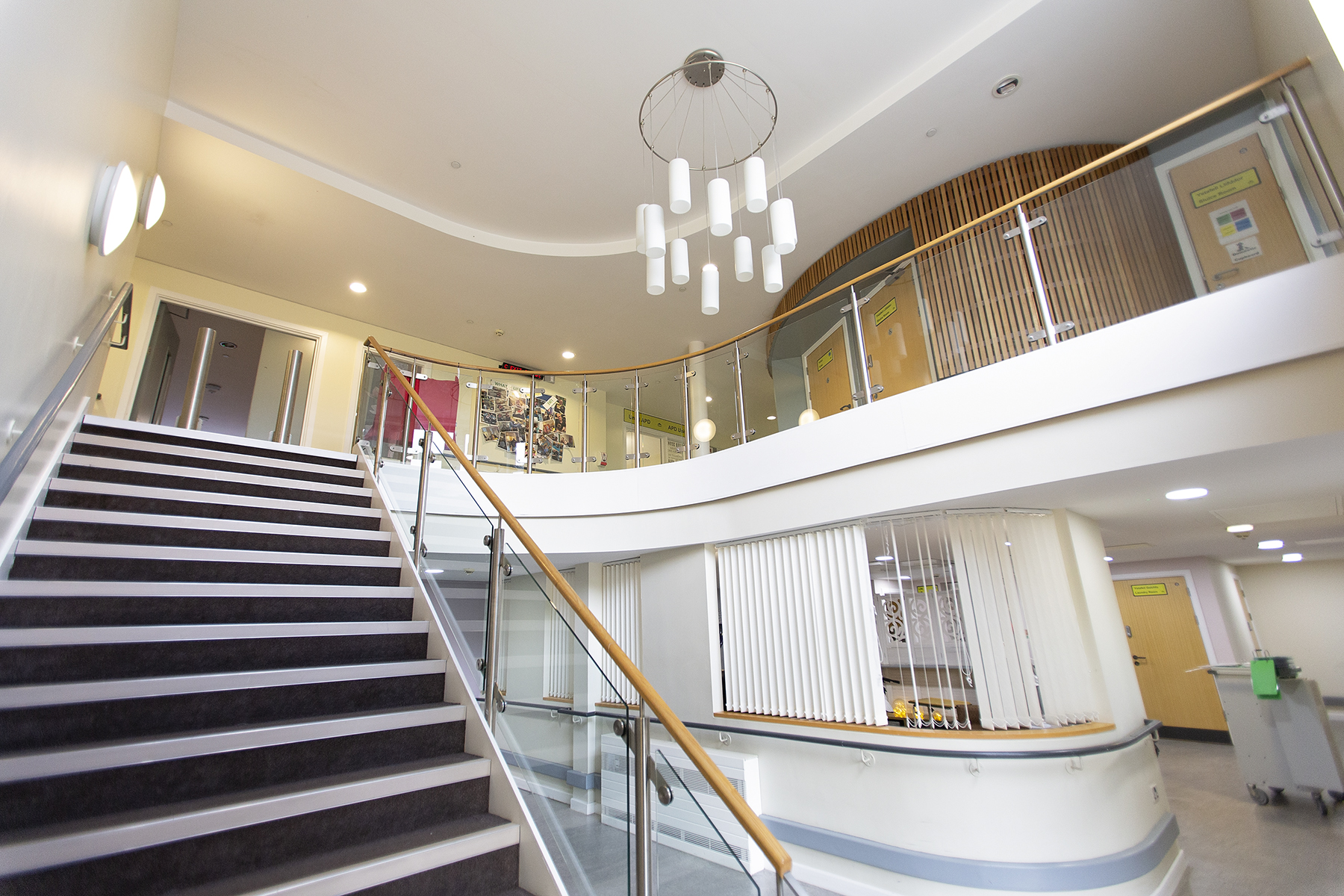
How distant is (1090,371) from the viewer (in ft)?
11.5

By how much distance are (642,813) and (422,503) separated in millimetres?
2208

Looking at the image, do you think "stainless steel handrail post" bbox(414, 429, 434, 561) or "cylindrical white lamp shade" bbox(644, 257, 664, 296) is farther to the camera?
"cylindrical white lamp shade" bbox(644, 257, 664, 296)

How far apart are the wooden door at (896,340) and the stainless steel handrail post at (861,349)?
0.10 ft

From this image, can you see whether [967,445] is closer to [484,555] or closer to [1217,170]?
[1217,170]

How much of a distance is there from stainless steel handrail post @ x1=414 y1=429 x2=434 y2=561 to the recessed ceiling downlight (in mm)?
5057

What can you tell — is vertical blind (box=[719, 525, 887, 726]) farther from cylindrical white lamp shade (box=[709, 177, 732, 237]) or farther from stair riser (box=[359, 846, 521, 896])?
stair riser (box=[359, 846, 521, 896])

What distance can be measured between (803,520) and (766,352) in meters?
1.75

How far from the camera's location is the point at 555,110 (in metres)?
5.87

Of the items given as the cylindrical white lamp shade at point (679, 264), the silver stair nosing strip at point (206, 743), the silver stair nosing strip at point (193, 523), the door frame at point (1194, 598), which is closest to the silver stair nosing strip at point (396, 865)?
the silver stair nosing strip at point (206, 743)

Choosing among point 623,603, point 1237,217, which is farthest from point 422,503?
point 1237,217

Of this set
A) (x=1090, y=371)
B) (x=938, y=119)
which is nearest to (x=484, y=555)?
(x=1090, y=371)

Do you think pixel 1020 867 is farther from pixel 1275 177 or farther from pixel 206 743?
pixel 206 743

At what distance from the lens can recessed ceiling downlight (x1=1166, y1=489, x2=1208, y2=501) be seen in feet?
13.5

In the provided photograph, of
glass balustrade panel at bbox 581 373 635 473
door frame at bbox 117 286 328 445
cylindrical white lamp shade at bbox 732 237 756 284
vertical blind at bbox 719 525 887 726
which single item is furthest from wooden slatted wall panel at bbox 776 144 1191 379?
door frame at bbox 117 286 328 445
